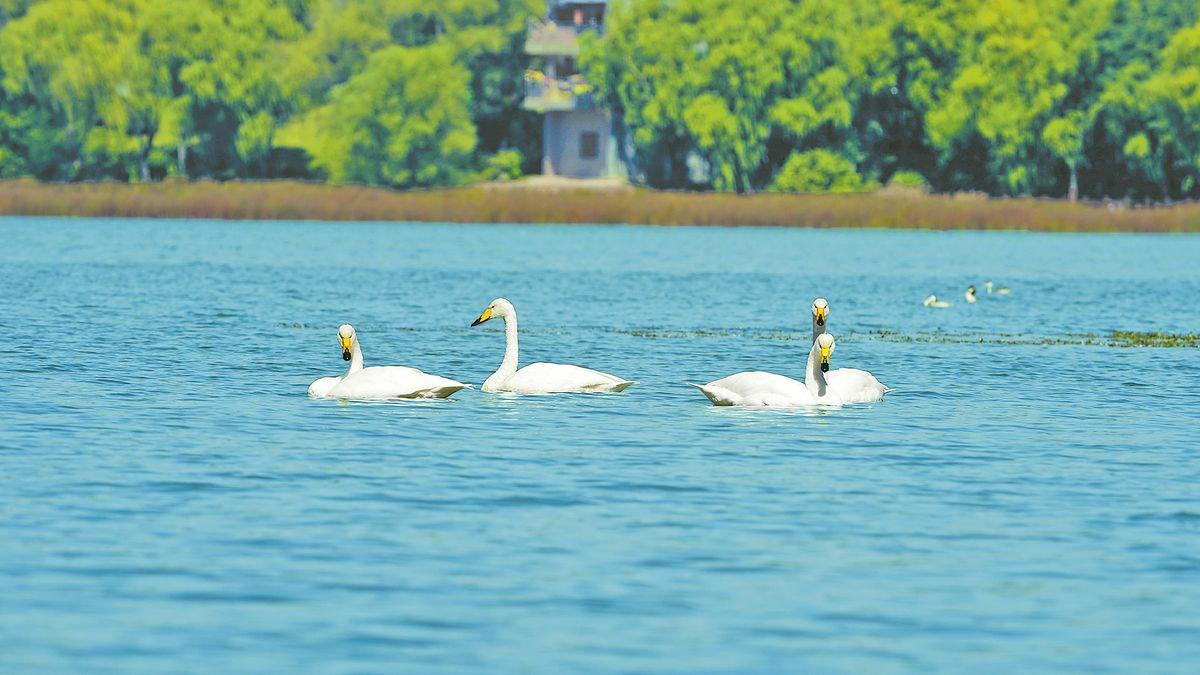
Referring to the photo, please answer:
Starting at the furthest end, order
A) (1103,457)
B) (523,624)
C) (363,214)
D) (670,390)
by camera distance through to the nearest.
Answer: (363,214), (670,390), (1103,457), (523,624)

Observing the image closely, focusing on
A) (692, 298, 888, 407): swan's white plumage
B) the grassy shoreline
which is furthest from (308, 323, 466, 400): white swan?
the grassy shoreline

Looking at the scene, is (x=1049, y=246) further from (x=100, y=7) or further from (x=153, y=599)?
(x=153, y=599)

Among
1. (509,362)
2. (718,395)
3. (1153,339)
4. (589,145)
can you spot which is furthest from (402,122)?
(718,395)

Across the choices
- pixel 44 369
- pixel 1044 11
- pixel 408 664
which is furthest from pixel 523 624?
pixel 1044 11

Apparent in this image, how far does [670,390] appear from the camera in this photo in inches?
997

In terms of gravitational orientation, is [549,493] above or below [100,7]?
below

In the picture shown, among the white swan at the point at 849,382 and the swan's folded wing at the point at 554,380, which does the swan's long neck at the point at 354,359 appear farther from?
the white swan at the point at 849,382

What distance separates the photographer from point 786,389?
22.5 metres

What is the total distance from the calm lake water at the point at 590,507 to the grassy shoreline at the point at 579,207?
4530 centimetres

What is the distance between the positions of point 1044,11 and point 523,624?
279ft

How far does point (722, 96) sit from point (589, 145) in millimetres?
19027

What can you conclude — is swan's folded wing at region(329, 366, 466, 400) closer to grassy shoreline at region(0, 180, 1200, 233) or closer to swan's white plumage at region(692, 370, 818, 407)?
swan's white plumage at region(692, 370, 818, 407)

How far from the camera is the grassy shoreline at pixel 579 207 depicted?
3206 inches

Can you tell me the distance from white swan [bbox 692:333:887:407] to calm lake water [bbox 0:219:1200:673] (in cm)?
21
